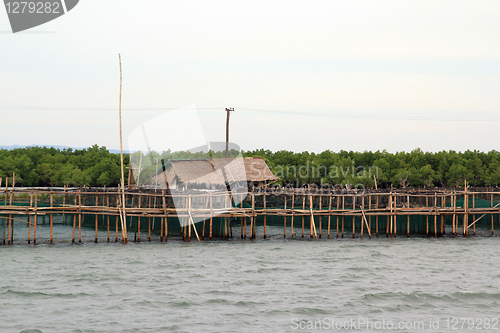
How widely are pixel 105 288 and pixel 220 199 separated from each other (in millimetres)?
20031

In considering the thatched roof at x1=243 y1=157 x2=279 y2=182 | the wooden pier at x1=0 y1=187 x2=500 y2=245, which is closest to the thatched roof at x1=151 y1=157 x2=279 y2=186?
the thatched roof at x1=243 y1=157 x2=279 y2=182

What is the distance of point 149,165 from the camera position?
6769cm

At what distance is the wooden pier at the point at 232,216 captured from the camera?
2834cm

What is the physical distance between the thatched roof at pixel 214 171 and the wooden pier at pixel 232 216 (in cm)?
162

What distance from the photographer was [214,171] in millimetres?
40594

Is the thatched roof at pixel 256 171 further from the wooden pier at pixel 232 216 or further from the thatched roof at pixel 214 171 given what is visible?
the wooden pier at pixel 232 216

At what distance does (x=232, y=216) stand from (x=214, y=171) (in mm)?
12102

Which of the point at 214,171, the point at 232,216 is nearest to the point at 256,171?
the point at 214,171

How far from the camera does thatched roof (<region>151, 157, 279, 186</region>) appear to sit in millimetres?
39062

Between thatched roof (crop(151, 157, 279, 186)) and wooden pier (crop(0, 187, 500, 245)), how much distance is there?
1619 millimetres

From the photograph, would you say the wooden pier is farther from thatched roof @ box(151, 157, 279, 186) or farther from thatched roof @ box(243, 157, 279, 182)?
thatched roof @ box(243, 157, 279, 182)

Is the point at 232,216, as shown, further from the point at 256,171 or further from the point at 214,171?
the point at 256,171

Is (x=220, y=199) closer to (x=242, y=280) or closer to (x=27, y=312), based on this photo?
(x=242, y=280)

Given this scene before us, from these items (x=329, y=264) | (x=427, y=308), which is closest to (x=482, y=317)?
(x=427, y=308)
